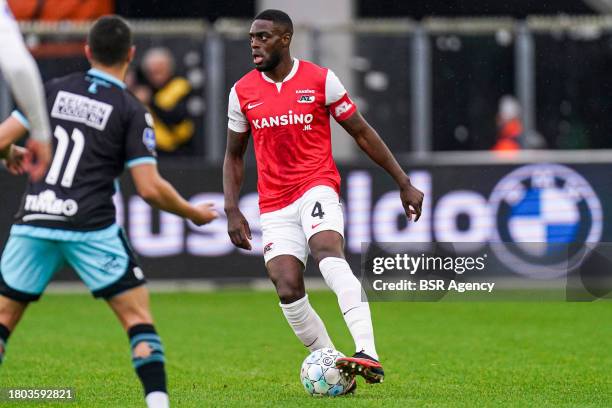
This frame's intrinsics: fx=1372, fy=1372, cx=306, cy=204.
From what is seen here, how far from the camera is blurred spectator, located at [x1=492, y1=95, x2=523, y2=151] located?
54.6 ft

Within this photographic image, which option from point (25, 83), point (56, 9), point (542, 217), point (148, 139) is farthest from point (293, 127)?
point (56, 9)

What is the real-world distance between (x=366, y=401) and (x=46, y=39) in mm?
9784

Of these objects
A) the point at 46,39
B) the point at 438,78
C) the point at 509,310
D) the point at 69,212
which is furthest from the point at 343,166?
the point at 69,212

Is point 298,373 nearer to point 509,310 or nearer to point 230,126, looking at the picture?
point 230,126

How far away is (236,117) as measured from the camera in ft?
29.1

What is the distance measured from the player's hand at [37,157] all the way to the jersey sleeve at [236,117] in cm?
237

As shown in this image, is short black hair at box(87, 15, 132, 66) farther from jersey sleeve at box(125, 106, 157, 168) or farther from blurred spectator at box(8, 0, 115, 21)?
blurred spectator at box(8, 0, 115, 21)

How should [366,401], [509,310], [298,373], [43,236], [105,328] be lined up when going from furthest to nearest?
1. [509,310]
2. [105,328]
3. [298,373]
4. [366,401]
5. [43,236]

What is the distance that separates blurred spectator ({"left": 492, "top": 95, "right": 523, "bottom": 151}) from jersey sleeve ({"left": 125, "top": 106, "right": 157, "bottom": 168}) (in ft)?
34.0

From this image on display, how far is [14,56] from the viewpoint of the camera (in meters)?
5.94

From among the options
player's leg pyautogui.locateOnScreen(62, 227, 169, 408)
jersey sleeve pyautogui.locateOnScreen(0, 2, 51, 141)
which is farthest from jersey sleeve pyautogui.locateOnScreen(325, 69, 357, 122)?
jersey sleeve pyautogui.locateOnScreen(0, 2, 51, 141)

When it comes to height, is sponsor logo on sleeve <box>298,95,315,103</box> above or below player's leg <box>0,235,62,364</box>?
above

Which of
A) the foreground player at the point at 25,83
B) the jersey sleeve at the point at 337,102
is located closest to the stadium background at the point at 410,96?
the jersey sleeve at the point at 337,102

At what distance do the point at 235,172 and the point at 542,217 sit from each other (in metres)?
7.66
